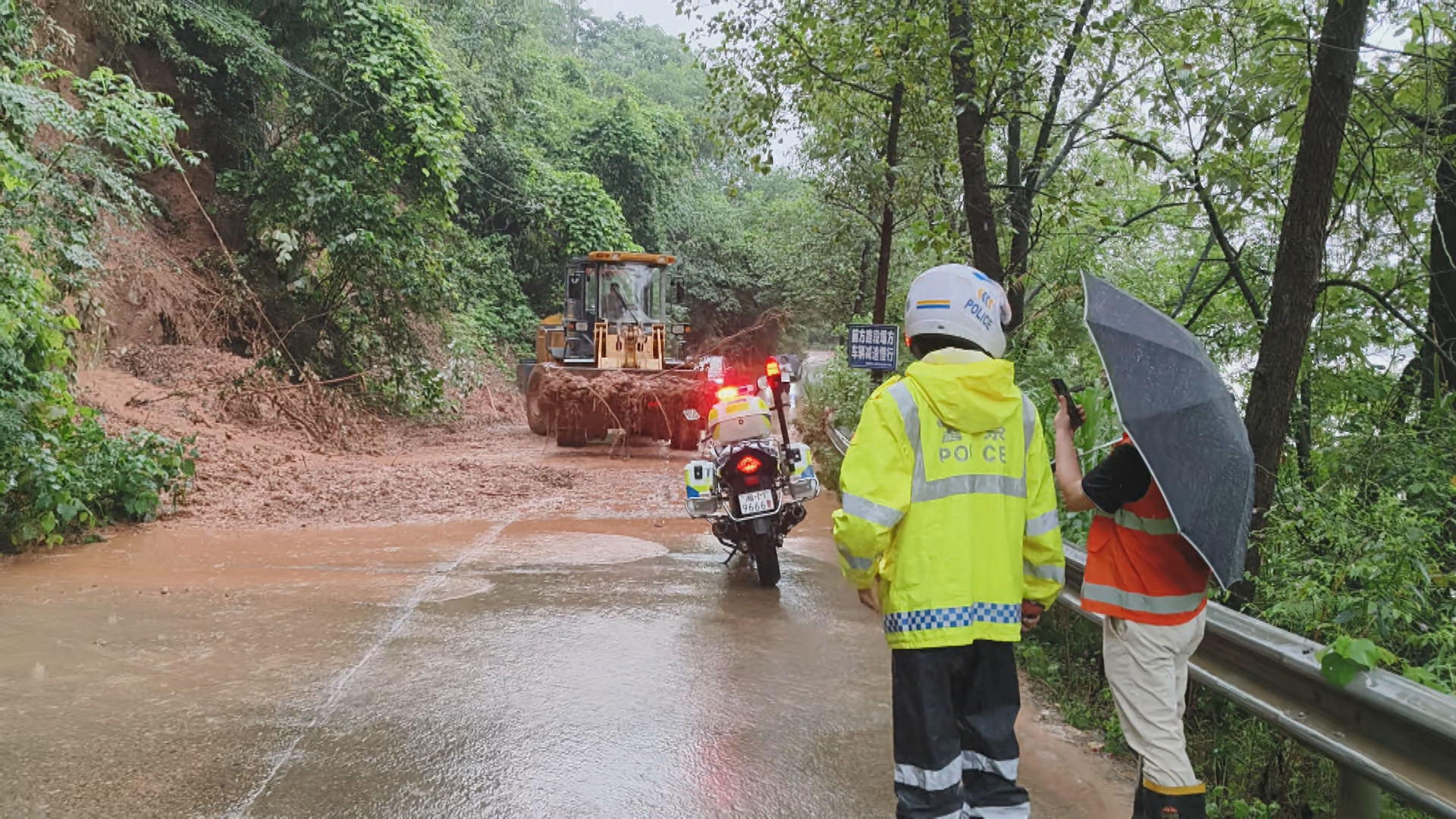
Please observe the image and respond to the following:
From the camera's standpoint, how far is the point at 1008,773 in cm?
311

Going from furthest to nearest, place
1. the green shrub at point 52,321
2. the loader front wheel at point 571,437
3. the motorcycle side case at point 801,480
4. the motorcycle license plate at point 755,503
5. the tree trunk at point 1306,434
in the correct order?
the loader front wheel at point 571,437 → the motorcycle side case at point 801,480 → the green shrub at point 52,321 → the motorcycle license plate at point 755,503 → the tree trunk at point 1306,434

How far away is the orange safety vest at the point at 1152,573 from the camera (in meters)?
3.21

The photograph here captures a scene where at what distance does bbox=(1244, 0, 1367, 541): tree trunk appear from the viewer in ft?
14.9

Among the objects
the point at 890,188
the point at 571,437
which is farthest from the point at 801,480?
the point at 571,437

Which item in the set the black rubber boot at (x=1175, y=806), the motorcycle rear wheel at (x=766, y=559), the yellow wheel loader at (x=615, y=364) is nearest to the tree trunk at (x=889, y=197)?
the yellow wheel loader at (x=615, y=364)

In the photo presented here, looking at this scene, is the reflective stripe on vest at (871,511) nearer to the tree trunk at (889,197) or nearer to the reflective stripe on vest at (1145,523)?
the reflective stripe on vest at (1145,523)

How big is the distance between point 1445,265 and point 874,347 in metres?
6.00

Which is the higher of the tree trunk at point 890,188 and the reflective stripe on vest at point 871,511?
the tree trunk at point 890,188

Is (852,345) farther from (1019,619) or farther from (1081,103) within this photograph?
(1019,619)

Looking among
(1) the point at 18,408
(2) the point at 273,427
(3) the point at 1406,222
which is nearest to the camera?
(3) the point at 1406,222

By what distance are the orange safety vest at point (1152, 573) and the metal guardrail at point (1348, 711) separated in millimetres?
331

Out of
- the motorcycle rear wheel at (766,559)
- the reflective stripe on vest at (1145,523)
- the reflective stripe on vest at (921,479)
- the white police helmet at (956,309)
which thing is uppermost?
the white police helmet at (956,309)

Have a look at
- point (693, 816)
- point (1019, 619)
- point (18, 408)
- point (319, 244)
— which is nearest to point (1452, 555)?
point (1019, 619)

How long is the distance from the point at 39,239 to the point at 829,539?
8.24m
